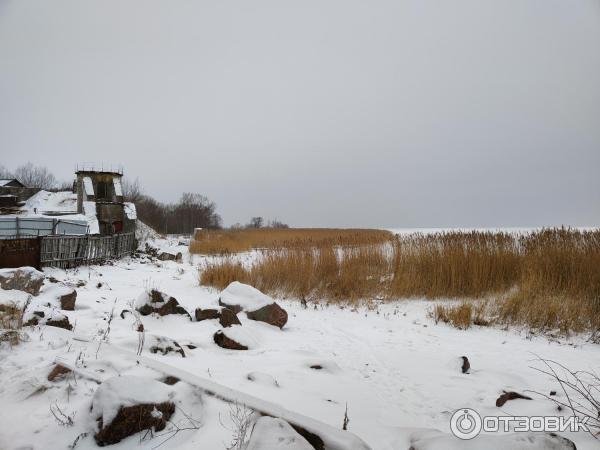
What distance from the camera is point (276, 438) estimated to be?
172cm

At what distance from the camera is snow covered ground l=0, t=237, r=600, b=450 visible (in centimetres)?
208

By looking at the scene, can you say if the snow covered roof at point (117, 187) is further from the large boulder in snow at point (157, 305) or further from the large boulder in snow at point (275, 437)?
the large boulder in snow at point (275, 437)

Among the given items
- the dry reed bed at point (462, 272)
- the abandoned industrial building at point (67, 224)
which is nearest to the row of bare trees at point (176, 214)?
the abandoned industrial building at point (67, 224)

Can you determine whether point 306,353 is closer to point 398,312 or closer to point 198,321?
point 198,321

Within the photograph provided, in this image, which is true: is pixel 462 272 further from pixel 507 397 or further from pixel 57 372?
pixel 57 372

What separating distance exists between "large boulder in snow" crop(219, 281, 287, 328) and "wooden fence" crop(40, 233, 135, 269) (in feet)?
24.8

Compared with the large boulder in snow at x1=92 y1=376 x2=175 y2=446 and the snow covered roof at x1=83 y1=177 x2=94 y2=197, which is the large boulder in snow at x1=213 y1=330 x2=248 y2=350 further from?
the snow covered roof at x1=83 y1=177 x2=94 y2=197

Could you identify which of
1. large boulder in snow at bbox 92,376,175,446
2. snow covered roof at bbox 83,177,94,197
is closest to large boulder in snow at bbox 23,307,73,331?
large boulder in snow at bbox 92,376,175,446

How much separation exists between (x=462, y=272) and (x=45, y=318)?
8004 millimetres

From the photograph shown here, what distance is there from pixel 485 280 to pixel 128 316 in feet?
24.6

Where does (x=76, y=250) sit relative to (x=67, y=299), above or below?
below

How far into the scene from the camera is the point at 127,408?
2023 millimetres

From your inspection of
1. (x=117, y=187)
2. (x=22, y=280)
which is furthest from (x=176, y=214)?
(x=22, y=280)

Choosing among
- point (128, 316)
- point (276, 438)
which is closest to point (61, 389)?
point (276, 438)
